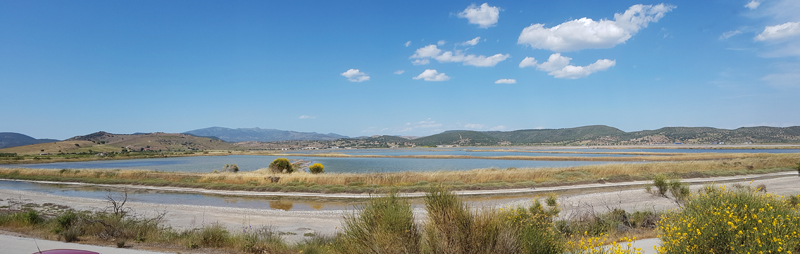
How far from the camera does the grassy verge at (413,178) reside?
1097 inches

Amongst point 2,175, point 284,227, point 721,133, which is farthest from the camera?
point 721,133

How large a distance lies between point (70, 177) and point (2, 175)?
1061 cm

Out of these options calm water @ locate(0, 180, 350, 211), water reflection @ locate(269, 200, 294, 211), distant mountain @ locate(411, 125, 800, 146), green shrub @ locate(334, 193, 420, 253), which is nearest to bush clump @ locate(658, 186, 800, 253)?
green shrub @ locate(334, 193, 420, 253)

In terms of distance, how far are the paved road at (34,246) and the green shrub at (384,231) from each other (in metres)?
5.52

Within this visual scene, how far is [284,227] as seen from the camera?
48.0ft

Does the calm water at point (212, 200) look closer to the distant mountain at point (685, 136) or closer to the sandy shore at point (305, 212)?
the sandy shore at point (305, 212)

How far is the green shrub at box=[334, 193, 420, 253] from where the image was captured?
16.3ft

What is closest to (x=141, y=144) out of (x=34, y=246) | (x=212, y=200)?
(x=212, y=200)

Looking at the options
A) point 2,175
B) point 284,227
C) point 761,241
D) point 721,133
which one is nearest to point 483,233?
point 761,241

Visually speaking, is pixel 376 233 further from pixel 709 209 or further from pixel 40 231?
pixel 40 231

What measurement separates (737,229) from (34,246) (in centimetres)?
1316

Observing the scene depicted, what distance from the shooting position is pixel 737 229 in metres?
5.44

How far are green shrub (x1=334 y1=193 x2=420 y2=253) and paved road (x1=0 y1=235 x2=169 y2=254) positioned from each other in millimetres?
5523

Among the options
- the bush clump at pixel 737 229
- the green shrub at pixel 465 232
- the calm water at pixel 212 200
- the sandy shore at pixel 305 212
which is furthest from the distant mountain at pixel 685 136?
the green shrub at pixel 465 232
